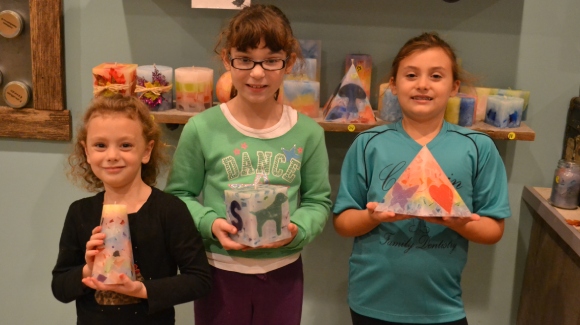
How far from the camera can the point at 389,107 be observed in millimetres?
1957

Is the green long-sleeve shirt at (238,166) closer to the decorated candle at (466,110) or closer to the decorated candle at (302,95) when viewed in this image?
the decorated candle at (302,95)

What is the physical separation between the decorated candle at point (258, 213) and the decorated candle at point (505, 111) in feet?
2.67

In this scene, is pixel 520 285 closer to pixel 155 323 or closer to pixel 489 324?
pixel 489 324

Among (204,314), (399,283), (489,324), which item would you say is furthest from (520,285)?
(204,314)

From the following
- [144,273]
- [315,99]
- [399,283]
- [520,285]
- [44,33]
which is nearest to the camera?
[144,273]

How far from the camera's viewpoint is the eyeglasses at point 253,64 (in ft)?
5.10

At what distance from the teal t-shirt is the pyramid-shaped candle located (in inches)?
5.2

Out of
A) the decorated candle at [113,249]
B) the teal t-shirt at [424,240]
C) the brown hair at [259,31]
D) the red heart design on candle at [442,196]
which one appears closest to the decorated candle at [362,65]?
the teal t-shirt at [424,240]

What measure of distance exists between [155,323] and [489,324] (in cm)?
131

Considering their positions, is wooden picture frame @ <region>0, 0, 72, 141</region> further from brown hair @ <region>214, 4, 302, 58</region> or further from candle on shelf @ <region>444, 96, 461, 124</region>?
candle on shelf @ <region>444, 96, 461, 124</region>

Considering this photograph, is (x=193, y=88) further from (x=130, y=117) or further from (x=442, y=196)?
(x=442, y=196)

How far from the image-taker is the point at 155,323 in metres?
1.52

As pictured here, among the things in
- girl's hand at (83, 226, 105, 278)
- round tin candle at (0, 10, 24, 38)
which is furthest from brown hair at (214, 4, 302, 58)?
round tin candle at (0, 10, 24, 38)

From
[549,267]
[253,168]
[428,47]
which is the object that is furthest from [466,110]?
[253,168]
